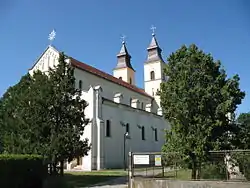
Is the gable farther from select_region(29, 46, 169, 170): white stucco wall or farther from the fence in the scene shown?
the fence

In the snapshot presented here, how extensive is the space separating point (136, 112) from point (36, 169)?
27.9 m

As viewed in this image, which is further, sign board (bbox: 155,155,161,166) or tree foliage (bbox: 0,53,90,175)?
tree foliage (bbox: 0,53,90,175)

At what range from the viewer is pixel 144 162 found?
53.7 feet

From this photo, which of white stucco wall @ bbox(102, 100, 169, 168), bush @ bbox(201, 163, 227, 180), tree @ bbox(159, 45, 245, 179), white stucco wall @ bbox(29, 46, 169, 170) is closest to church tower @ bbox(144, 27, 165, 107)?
white stucco wall @ bbox(29, 46, 169, 170)

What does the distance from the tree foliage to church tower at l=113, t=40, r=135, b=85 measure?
41.0 meters

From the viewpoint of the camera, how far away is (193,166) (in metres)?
16.0

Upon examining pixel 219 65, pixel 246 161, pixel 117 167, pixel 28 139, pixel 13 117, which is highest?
pixel 219 65

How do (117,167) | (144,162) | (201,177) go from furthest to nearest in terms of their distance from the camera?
1. (117,167)
2. (144,162)
3. (201,177)

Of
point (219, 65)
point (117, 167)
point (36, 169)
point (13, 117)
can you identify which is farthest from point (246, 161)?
point (117, 167)

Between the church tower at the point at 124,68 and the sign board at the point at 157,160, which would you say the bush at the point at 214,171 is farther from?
the church tower at the point at 124,68

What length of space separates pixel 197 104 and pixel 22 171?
35.4ft

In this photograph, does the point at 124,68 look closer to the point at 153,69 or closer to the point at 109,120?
the point at 153,69

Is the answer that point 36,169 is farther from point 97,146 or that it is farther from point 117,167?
point 117,167

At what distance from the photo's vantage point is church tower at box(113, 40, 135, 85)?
63125mm
